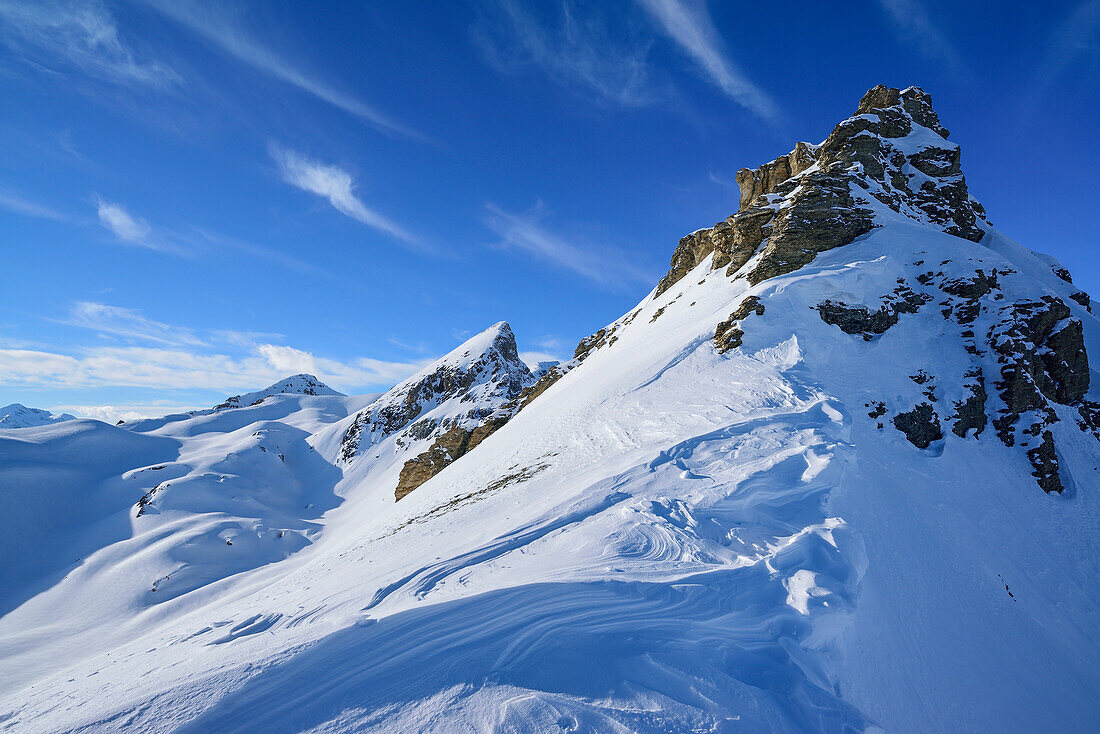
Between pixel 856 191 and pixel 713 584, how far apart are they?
35694 mm

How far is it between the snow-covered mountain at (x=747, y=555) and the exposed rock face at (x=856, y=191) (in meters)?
0.38

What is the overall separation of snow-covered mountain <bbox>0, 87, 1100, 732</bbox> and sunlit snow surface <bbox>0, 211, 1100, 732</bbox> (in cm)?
5

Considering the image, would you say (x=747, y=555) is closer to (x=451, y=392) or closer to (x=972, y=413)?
(x=972, y=413)

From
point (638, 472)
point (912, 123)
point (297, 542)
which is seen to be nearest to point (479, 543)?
point (638, 472)

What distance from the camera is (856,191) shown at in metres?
31.3

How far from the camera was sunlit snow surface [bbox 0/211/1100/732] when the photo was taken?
4.39 m

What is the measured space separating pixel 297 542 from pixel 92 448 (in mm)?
44831

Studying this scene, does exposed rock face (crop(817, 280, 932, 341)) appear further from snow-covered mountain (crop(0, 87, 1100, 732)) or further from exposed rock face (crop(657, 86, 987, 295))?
exposed rock face (crop(657, 86, 987, 295))

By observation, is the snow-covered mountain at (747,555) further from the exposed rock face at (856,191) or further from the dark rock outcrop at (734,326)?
the exposed rock face at (856,191)

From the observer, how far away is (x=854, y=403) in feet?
47.9

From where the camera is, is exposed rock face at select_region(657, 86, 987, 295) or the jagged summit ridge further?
the jagged summit ridge

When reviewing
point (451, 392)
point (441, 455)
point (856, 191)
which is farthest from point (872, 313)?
point (451, 392)

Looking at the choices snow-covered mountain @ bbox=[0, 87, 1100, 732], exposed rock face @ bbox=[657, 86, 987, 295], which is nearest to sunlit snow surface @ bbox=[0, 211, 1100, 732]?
snow-covered mountain @ bbox=[0, 87, 1100, 732]

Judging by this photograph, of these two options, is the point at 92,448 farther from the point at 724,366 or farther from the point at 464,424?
the point at 724,366
